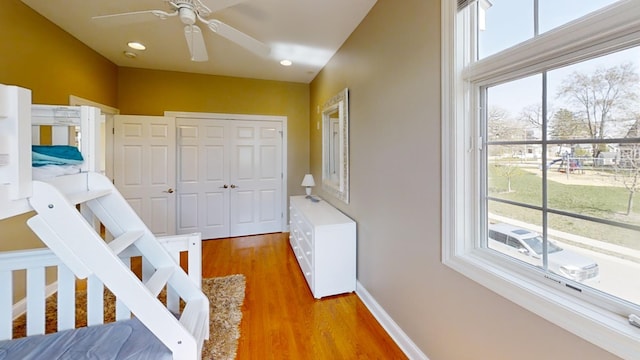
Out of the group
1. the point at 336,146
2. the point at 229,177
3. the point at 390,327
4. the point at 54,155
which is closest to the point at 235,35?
the point at 54,155

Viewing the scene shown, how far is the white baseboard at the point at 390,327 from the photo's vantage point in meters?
1.69

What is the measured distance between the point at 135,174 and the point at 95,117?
286 cm

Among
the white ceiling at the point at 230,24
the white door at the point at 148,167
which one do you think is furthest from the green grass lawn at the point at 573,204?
the white door at the point at 148,167

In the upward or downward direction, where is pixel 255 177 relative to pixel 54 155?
downward

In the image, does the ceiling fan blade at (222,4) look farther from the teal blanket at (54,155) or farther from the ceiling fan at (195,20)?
the teal blanket at (54,155)

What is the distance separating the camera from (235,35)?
6.66 ft

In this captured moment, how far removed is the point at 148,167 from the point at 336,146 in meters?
2.73

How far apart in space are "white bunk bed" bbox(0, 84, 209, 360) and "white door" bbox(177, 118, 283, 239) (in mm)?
2491

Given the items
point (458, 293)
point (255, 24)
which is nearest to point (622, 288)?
point (458, 293)

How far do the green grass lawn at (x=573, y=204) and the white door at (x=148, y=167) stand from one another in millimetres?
4033

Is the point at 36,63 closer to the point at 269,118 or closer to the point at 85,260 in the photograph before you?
the point at 85,260

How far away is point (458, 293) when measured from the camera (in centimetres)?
138

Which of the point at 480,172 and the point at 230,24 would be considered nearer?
the point at 480,172

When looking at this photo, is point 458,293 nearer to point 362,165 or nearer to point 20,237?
point 362,165
